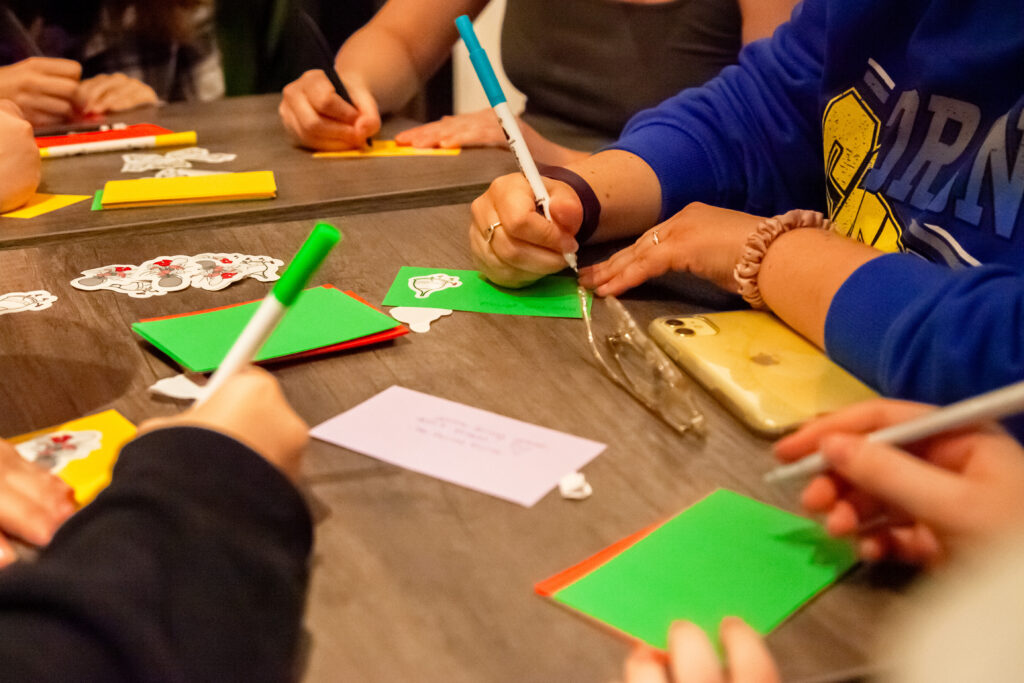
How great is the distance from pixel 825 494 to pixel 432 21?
133 cm

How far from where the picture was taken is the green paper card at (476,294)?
0.75 meters

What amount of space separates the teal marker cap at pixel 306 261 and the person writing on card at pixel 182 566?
54 millimetres

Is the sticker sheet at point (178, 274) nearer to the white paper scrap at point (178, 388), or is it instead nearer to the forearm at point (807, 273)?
the white paper scrap at point (178, 388)

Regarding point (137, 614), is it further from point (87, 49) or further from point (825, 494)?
point (87, 49)

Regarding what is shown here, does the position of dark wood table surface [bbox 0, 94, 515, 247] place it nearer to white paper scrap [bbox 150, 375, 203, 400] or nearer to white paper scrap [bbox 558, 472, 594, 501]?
white paper scrap [bbox 150, 375, 203, 400]

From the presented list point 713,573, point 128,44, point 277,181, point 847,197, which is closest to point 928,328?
point 713,573

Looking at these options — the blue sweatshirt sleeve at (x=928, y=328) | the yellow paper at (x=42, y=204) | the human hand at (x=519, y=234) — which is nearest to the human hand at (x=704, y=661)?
the blue sweatshirt sleeve at (x=928, y=328)

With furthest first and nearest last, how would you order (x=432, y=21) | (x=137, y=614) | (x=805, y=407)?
(x=432, y=21), (x=805, y=407), (x=137, y=614)

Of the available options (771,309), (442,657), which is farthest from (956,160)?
(442,657)

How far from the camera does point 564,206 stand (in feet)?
2.64

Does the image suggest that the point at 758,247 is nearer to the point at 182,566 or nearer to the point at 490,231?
the point at 490,231

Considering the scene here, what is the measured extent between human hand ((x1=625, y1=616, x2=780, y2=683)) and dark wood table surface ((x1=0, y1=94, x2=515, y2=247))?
73 cm

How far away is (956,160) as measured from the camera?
27.9 inches

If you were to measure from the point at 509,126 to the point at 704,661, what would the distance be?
0.61m
